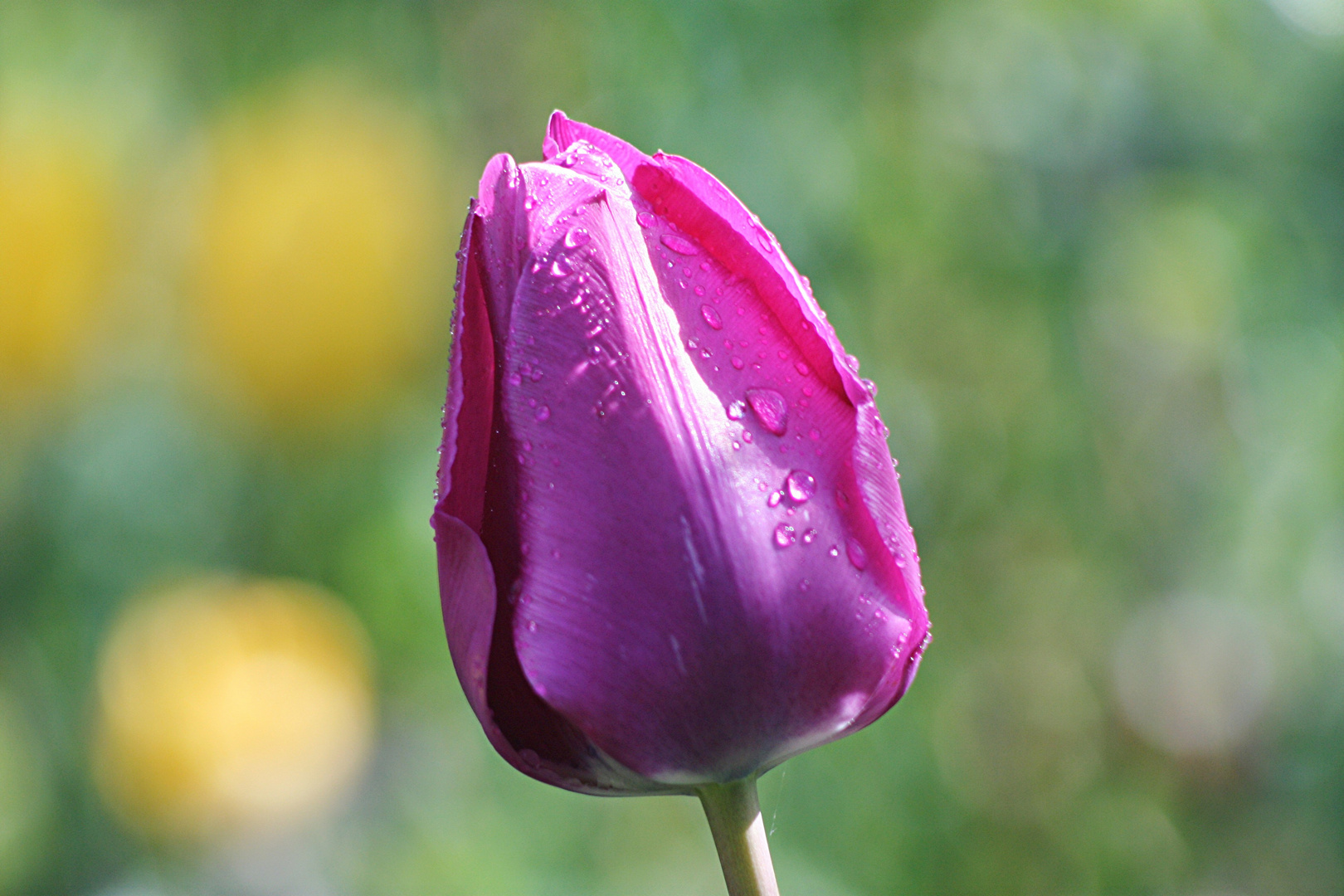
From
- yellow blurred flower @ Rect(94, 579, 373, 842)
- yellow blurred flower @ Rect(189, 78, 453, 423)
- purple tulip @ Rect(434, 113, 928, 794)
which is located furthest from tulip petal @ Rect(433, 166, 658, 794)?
yellow blurred flower @ Rect(189, 78, 453, 423)

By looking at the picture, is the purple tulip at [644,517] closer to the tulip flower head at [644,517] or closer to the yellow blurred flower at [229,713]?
the tulip flower head at [644,517]

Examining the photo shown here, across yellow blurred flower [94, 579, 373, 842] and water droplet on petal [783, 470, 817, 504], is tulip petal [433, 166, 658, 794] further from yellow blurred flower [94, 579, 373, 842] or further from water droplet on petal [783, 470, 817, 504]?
yellow blurred flower [94, 579, 373, 842]

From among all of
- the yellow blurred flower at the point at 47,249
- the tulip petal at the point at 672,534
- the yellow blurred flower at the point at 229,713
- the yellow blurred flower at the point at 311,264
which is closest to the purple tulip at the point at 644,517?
the tulip petal at the point at 672,534

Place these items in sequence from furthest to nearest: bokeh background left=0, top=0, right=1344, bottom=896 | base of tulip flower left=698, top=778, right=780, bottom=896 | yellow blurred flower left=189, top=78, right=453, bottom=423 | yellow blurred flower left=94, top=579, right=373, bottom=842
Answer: yellow blurred flower left=189, top=78, right=453, bottom=423 < bokeh background left=0, top=0, right=1344, bottom=896 < yellow blurred flower left=94, top=579, right=373, bottom=842 < base of tulip flower left=698, top=778, right=780, bottom=896

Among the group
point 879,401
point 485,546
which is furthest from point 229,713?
point 485,546

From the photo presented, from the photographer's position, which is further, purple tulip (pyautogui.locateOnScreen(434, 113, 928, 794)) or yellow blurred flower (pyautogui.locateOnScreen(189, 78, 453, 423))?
yellow blurred flower (pyautogui.locateOnScreen(189, 78, 453, 423))

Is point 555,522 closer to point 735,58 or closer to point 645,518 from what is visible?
point 645,518

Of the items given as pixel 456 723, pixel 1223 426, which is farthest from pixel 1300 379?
pixel 456 723

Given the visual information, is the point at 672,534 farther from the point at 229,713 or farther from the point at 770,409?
the point at 229,713
